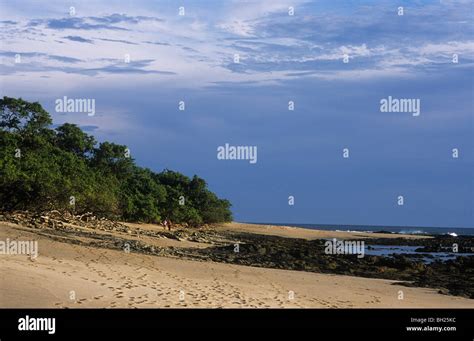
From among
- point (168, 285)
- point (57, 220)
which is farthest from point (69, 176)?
point (168, 285)

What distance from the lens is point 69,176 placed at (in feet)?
123

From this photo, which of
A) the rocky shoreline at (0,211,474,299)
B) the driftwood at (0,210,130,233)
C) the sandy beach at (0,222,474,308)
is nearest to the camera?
the sandy beach at (0,222,474,308)

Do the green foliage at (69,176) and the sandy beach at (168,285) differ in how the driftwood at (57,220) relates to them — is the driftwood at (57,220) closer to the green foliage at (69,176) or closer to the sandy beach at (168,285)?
the green foliage at (69,176)

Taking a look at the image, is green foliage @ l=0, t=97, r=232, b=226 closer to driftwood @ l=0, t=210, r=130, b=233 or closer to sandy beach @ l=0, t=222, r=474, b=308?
driftwood @ l=0, t=210, r=130, b=233

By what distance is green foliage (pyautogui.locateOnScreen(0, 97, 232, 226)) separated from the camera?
34156 mm

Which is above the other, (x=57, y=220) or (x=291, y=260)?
(x=57, y=220)

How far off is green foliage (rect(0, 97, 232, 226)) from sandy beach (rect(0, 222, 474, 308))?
10.1m

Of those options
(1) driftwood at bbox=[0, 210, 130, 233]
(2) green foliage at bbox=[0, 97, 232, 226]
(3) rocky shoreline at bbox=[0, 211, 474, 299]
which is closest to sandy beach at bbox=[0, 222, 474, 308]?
(3) rocky shoreline at bbox=[0, 211, 474, 299]

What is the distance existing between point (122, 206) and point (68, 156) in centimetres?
1044

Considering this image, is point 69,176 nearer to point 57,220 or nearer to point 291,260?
point 57,220

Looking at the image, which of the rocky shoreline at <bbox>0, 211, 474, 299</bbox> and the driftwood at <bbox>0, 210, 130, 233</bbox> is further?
the driftwood at <bbox>0, 210, 130, 233</bbox>

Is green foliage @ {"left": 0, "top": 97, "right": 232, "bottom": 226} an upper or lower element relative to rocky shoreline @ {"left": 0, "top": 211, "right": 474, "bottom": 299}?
upper

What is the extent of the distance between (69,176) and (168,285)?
922 inches
